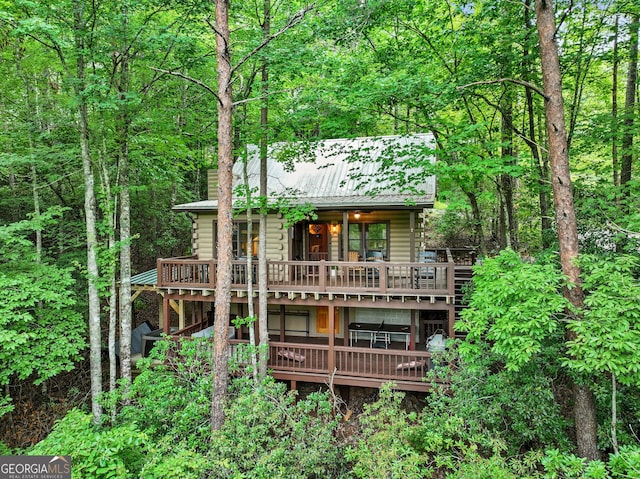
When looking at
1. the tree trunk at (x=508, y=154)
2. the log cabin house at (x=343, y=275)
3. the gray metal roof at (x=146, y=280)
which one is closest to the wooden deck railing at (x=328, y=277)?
the log cabin house at (x=343, y=275)

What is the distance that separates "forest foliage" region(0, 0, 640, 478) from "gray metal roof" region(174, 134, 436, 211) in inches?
30.0

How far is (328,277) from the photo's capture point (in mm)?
10039

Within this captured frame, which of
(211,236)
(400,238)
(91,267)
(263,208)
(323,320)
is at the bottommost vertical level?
(323,320)

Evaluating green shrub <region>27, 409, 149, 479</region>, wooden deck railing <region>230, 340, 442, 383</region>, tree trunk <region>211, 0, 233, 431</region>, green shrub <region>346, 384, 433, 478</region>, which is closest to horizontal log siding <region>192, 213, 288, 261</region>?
wooden deck railing <region>230, 340, 442, 383</region>

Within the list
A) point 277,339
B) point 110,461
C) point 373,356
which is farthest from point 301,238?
point 110,461

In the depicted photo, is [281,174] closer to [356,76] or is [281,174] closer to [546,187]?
[356,76]

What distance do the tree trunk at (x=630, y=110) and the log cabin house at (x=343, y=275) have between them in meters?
4.38

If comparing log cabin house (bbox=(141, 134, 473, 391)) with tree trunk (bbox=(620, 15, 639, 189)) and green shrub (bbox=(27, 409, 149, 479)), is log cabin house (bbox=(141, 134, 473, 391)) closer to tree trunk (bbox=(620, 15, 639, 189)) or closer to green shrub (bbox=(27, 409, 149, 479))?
green shrub (bbox=(27, 409, 149, 479))

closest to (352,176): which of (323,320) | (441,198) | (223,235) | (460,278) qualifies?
(441,198)

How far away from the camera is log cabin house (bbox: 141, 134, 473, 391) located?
8898mm

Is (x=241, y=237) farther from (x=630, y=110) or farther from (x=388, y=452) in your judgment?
(x=630, y=110)

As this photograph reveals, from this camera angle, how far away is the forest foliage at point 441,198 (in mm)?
5035

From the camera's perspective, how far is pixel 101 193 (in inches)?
331

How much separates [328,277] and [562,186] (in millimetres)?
6269
